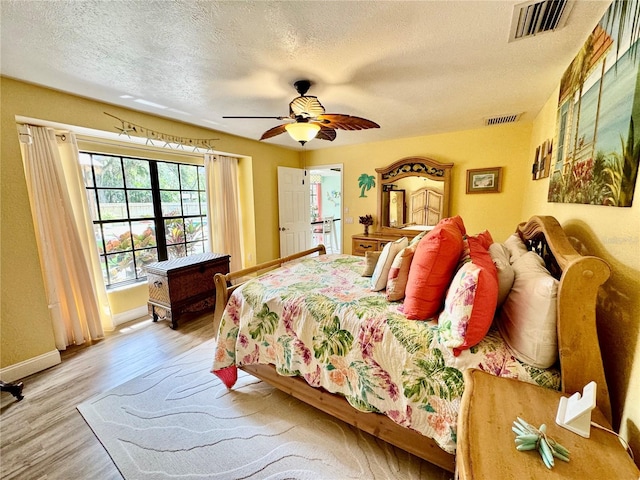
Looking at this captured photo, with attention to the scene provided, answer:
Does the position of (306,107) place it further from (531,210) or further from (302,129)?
(531,210)

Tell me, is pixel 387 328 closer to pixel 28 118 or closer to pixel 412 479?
pixel 412 479

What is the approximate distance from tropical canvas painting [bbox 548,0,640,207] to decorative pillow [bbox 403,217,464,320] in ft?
2.10

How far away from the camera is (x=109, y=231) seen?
3217 mm

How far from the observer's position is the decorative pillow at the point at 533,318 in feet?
3.45

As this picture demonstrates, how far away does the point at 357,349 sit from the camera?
59.1 inches

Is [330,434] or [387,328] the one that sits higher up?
[387,328]

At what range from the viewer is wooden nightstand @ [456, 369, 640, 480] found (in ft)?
2.28

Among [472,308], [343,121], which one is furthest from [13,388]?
[343,121]

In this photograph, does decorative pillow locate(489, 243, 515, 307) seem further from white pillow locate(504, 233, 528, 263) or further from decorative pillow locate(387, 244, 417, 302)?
decorative pillow locate(387, 244, 417, 302)

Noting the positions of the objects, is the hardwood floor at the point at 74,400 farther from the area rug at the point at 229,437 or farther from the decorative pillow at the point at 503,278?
the decorative pillow at the point at 503,278

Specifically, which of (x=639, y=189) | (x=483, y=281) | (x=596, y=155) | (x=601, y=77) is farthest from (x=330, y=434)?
(x=601, y=77)

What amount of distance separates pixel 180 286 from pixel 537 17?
3.75m

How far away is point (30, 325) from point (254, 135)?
3247 mm

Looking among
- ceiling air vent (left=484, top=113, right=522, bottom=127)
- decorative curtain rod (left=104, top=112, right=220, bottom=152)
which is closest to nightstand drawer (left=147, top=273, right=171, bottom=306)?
decorative curtain rod (left=104, top=112, right=220, bottom=152)
